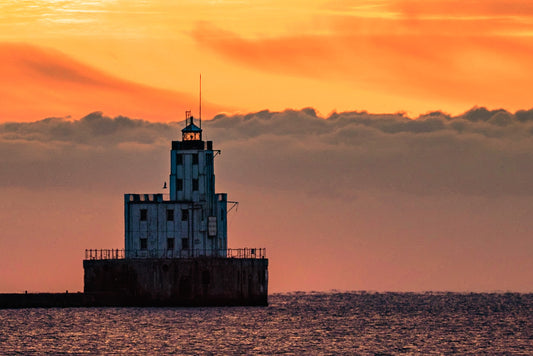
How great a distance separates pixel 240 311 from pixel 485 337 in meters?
30.2

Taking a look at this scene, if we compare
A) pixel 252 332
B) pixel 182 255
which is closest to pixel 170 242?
pixel 182 255

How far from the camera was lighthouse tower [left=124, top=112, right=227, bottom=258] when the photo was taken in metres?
148

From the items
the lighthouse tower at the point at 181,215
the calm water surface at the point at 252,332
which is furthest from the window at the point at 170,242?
the calm water surface at the point at 252,332

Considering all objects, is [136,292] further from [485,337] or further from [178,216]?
[485,337]

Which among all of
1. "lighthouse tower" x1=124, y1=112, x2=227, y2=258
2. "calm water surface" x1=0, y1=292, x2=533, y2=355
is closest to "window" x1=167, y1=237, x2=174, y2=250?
"lighthouse tower" x1=124, y1=112, x2=227, y2=258

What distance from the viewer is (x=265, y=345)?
109 meters

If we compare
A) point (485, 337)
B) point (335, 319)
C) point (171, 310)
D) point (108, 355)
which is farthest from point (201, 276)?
point (108, 355)

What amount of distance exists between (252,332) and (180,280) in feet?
87.7

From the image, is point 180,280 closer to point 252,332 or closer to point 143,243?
point 143,243

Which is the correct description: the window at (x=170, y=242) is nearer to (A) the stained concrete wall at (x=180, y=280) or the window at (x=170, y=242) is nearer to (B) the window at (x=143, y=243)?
(B) the window at (x=143, y=243)

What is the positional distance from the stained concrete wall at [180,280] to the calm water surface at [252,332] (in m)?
1.35

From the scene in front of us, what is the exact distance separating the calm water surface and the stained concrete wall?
135cm

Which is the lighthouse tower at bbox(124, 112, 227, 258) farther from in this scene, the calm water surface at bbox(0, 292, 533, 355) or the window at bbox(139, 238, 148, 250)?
the calm water surface at bbox(0, 292, 533, 355)

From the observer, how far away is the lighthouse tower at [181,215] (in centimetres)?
14812
